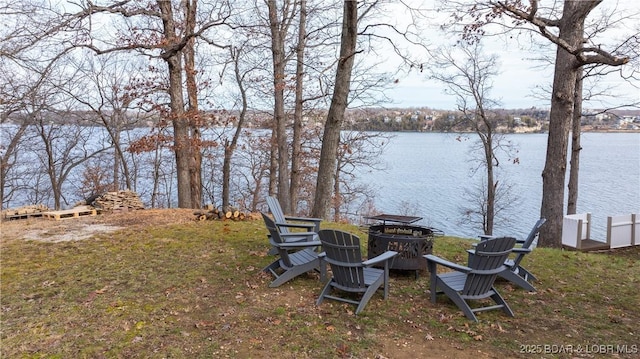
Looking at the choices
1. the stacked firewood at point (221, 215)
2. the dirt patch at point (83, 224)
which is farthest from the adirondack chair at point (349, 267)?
the dirt patch at point (83, 224)

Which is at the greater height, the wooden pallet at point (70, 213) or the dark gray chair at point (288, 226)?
the dark gray chair at point (288, 226)

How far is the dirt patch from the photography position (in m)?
6.91

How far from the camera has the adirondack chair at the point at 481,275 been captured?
391 centimetres

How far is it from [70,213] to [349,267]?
7.05 m

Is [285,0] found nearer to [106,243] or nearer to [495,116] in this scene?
[106,243]

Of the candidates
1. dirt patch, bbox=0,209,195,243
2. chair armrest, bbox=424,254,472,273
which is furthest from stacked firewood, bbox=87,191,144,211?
chair armrest, bbox=424,254,472,273

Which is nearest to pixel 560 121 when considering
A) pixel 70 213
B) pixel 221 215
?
pixel 221 215

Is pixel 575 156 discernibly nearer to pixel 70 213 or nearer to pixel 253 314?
pixel 253 314

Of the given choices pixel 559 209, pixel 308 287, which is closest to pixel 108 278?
pixel 308 287

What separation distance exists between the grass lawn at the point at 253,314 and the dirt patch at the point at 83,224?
964 mm

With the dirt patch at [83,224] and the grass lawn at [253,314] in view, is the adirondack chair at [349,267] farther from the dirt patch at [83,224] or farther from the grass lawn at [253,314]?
the dirt patch at [83,224]

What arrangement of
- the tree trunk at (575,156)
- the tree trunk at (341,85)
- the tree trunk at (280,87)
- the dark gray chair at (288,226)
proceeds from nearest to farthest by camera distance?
the dark gray chair at (288,226) < the tree trunk at (341,85) < the tree trunk at (280,87) < the tree trunk at (575,156)

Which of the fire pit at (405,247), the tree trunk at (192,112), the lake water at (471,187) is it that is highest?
the tree trunk at (192,112)

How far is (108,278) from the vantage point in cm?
485
